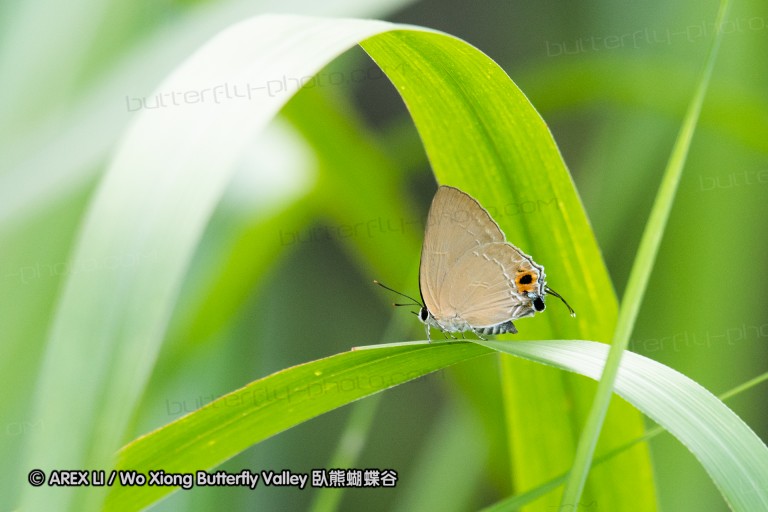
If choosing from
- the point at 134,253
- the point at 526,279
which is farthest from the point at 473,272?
the point at 134,253

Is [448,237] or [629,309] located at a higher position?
[448,237]

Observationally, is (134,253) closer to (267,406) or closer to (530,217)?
(267,406)

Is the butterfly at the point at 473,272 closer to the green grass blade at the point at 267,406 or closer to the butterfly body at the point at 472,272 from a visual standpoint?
the butterfly body at the point at 472,272

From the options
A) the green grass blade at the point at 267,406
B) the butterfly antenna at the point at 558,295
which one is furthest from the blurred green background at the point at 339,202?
the green grass blade at the point at 267,406

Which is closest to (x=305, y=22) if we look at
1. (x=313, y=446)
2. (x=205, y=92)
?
(x=205, y=92)

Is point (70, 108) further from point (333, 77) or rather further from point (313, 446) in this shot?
point (313, 446)
